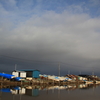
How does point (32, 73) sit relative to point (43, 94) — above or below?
above

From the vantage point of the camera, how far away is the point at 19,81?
4894 centimetres

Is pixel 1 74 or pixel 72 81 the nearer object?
pixel 1 74

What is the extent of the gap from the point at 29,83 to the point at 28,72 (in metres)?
9.40

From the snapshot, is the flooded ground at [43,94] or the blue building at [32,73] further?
the blue building at [32,73]

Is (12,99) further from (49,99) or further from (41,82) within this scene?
(41,82)

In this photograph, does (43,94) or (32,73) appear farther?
(32,73)

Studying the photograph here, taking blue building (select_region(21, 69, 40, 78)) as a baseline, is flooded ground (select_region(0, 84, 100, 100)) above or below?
below

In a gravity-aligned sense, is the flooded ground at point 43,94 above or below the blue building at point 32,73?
below

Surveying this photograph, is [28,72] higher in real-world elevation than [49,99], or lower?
higher

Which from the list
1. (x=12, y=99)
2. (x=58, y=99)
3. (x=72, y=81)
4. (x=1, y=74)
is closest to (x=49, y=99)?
(x=58, y=99)

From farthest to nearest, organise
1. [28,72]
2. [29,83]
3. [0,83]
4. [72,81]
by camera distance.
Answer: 1. [72,81]
2. [28,72]
3. [29,83]
4. [0,83]

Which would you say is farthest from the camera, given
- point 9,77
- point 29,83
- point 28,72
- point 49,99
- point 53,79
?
point 53,79

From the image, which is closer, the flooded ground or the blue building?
the flooded ground

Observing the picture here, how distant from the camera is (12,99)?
68.0 feet
